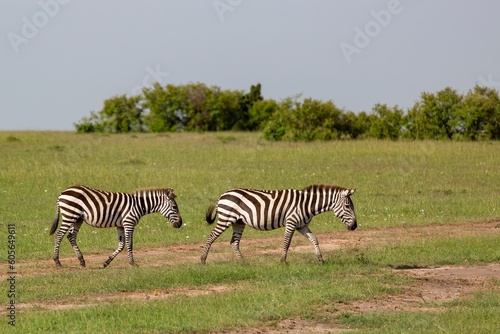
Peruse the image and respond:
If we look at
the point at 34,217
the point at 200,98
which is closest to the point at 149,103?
the point at 200,98

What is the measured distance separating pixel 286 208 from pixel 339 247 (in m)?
2.48

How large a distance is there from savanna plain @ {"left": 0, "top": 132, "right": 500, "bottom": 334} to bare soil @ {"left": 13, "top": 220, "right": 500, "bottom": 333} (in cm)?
3

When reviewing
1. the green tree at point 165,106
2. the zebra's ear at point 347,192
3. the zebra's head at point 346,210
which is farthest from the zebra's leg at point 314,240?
the green tree at point 165,106

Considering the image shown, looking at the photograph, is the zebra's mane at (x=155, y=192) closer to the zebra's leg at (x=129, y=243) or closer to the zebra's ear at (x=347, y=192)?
the zebra's leg at (x=129, y=243)

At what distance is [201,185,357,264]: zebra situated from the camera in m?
12.8

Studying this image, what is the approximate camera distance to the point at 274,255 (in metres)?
14.3

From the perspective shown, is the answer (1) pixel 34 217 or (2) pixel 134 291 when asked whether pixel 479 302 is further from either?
(1) pixel 34 217

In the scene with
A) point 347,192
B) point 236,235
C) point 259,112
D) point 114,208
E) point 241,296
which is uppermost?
Result: point 259,112

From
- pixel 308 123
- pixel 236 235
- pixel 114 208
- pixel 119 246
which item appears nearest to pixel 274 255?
pixel 236 235

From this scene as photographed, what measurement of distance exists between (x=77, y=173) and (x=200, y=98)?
31845 mm

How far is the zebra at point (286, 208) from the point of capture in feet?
42.1

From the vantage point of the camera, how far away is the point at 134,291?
11039mm

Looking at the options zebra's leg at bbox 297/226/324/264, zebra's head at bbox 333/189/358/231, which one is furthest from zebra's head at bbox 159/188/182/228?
zebra's head at bbox 333/189/358/231

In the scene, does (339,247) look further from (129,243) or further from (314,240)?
(129,243)
